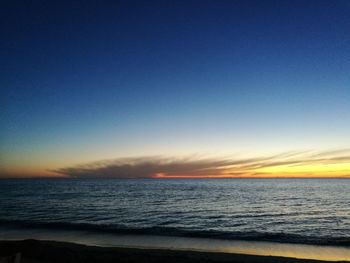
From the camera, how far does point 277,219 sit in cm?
3197

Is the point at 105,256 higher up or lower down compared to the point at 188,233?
higher up

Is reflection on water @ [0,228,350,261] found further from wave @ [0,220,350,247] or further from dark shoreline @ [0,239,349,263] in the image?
dark shoreline @ [0,239,349,263]

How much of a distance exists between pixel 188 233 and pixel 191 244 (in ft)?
13.0

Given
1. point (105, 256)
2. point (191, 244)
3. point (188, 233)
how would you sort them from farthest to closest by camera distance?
point (188, 233) < point (191, 244) < point (105, 256)

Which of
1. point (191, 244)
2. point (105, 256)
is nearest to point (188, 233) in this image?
point (191, 244)

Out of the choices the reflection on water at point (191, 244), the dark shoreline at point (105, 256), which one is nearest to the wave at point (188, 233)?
the reflection on water at point (191, 244)

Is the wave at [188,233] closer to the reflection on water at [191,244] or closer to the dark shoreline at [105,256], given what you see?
the reflection on water at [191,244]

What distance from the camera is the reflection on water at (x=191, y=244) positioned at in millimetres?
17547

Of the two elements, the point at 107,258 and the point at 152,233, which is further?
the point at 152,233

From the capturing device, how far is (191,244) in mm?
19578

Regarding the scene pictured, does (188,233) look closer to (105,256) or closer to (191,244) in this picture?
(191,244)

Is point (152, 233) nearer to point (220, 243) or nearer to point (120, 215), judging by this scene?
point (220, 243)

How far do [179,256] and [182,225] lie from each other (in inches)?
527

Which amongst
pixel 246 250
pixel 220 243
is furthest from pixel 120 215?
pixel 246 250
